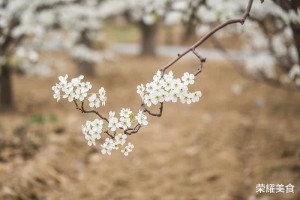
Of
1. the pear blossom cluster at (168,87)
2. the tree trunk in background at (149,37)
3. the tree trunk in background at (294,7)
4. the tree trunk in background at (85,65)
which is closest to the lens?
the pear blossom cluster at (168,87)

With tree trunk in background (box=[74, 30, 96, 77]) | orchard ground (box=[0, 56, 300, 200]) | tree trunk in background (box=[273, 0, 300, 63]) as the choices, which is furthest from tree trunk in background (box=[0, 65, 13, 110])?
tree trunk in background (box=[273, 0, 300, 63])

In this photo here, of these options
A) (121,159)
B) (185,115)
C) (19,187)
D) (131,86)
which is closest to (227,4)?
(121,159)

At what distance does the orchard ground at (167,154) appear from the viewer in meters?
6.48

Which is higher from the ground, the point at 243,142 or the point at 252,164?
the point at 243,142

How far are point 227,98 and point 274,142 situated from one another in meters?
4.54

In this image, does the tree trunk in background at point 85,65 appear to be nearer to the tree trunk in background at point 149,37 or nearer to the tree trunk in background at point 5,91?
the tree trunk in background at point 5,91

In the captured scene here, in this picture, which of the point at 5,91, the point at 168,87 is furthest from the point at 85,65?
the point at 168,87

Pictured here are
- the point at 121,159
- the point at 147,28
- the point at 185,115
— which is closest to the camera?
the point at 121,159

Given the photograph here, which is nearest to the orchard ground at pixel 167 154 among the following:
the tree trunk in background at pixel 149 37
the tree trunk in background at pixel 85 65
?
the tree trunk in background at pixel 85 65

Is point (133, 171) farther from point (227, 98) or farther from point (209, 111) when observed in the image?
point (227, 98)

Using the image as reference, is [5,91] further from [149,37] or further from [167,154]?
[149,37]

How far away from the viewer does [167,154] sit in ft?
27.1

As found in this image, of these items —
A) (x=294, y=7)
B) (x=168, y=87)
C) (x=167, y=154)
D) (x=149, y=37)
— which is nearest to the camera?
(x=168, y=87)

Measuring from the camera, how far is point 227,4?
21.2 ft
